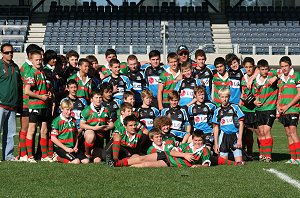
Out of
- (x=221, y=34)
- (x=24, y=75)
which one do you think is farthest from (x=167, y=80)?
(x=221, y=34)

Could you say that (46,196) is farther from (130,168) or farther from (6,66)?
(6,66)

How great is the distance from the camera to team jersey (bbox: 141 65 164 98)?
1227 centimetres

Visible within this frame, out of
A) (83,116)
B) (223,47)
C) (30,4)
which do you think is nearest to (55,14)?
(30,4)

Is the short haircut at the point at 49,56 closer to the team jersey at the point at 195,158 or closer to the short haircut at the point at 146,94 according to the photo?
the short haircut at the point at 146,94

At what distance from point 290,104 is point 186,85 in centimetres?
177

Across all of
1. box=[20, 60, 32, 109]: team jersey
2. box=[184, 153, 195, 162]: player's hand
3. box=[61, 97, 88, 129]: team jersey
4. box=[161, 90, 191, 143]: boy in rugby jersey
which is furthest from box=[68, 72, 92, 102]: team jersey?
box=[184, 153, 195, 162]: player's hand

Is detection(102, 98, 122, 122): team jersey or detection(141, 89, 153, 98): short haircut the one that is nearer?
detection(141, 89, 153, 98): short haircut

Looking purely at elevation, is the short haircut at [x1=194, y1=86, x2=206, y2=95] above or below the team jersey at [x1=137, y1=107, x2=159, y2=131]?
above

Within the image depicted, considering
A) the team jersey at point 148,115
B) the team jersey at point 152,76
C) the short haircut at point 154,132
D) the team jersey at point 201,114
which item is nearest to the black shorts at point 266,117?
the team jersey at point 201,114

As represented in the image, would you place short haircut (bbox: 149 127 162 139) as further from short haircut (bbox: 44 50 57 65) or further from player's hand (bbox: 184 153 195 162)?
short haircut (bbox: 44 50 57 65)

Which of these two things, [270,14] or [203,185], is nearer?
[203,185]

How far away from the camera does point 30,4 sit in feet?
135

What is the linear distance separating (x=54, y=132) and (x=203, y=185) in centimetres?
364

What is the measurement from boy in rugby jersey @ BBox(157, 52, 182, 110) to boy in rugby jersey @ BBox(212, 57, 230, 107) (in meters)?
0.65
